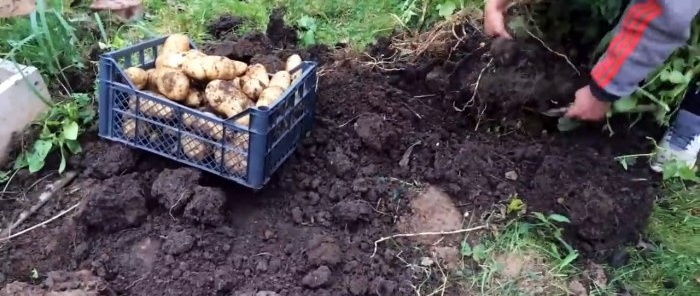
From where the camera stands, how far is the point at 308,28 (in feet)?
10.6

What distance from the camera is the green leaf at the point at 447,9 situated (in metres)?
3.05

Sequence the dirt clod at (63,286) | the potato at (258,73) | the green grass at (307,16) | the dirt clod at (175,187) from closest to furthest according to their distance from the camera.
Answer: the dirt clod at (63,286) < the dirt clod at (175,187) < the potato at (258,73) < the green grass at (307,16)

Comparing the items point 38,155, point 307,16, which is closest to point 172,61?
point 38,155

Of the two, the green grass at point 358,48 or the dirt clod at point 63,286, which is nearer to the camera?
the dirt clod at point 63,286

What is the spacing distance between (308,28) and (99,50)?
0.85 m

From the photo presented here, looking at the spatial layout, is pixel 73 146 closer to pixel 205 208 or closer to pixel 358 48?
pixel 205 208

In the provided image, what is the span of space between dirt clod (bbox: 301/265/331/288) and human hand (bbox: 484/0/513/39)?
117 centimetres

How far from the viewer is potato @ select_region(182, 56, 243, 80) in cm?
237

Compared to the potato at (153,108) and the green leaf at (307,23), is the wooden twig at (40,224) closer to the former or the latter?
the potato at (153,108)

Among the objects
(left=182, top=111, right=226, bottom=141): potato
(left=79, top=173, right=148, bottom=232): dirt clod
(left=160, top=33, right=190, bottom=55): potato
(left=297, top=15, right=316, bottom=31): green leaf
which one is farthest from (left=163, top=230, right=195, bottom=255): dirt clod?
(left=297, top=15, right=316, bottom=31): green leaf

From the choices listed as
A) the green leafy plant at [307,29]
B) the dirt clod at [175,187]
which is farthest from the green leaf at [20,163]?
the green leafy plant at [307,29]

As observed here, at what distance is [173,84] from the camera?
7.59ft

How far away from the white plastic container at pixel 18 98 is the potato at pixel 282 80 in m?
0.82

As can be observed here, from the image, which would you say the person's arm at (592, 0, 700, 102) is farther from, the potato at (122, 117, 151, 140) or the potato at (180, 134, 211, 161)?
the potato at (122, 117, 151, 140)
